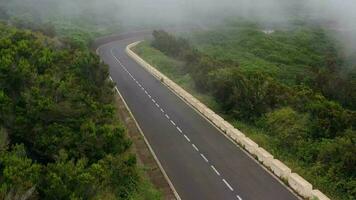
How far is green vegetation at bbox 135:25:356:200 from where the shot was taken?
89.6ft

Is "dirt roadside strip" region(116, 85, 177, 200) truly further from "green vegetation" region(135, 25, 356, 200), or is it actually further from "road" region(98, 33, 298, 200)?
"green vegetation" region(135, 25, 356, 200)

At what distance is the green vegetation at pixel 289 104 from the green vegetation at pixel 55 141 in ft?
30.7

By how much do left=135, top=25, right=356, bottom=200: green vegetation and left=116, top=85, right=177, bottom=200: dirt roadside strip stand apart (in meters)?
6.90

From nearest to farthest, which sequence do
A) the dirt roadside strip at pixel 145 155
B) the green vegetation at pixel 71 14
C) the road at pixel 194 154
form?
the road at pixel 194 154 < the dirt roadside strip at pixel 145 155 < the green vegetation at pixel 71 14

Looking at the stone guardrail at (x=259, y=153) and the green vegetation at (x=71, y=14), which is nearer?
the stone guardrail at (x=259, y=153)

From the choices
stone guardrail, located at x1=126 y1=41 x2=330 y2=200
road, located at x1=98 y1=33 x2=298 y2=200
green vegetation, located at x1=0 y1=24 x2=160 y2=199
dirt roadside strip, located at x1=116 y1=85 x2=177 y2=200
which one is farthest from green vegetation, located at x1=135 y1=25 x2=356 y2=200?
green vegetation, located at x1=0 y1=24 x2=160 y2=199

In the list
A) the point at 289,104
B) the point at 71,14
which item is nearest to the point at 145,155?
the point at 289,104

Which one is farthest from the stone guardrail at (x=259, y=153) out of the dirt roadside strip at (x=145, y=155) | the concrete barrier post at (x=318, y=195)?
the dirt roadside strip at (x=145, y=155)

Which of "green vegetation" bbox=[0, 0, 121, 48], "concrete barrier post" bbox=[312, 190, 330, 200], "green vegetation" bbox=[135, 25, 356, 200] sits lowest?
"green vegetation" bbox=[0, 0, 121, 48]

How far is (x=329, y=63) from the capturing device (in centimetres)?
7094

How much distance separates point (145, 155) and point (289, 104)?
12614 mm

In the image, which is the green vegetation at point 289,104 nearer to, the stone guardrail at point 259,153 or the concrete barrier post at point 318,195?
the stone guardrail at point 259,153

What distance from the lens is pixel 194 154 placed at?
31.0 meters

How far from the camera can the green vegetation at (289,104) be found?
89.6 ft
